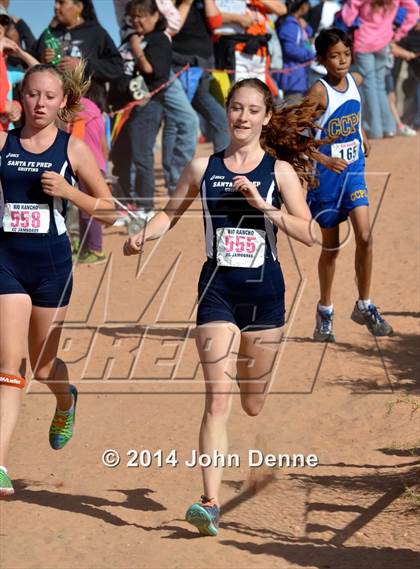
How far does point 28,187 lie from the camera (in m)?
5.58

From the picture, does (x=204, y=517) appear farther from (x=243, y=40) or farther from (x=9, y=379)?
(x=243, y=40)

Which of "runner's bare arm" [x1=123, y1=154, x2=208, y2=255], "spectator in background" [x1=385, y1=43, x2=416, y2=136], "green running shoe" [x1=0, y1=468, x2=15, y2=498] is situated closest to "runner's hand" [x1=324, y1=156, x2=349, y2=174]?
"runner's bare arm" [x1=123, y1=154, x2=208, y2=255]

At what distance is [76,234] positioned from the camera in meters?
11.4

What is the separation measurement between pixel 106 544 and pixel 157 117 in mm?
6635

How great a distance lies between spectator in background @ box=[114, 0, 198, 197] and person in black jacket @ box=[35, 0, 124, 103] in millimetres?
563

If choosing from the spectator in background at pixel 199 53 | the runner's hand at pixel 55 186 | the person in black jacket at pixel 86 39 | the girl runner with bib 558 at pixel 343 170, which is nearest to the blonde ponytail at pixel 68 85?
the runner's hand at pixel 55 186

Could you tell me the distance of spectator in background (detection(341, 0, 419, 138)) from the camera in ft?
46.8

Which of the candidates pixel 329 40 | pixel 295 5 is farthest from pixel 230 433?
pixel 295 5

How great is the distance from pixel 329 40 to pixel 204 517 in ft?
13.0

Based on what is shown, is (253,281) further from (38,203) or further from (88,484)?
(88,484)

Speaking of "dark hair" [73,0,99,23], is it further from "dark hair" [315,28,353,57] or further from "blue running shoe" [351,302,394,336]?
"blue running shoe" [351,302,394,336]

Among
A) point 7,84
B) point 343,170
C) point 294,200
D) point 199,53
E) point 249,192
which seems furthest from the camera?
point 199,53

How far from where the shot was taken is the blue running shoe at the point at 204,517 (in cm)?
539

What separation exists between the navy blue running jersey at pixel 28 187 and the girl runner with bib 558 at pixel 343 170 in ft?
8.92
